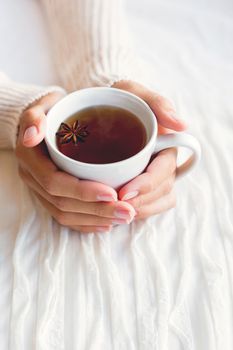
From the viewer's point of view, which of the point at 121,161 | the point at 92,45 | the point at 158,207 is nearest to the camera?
the point at 121,161

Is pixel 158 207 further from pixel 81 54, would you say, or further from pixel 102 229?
pixel 81 54

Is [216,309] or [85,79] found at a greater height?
[85,79]

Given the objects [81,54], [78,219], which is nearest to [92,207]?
[78,219]

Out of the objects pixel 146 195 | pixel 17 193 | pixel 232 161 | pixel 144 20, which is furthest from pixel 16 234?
pixel 144 20

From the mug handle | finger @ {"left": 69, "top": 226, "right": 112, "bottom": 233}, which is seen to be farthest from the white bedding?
the mug handle

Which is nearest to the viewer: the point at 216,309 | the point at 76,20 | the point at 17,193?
the point at 216,309

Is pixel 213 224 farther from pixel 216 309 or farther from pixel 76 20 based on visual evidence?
pixel 76 20
